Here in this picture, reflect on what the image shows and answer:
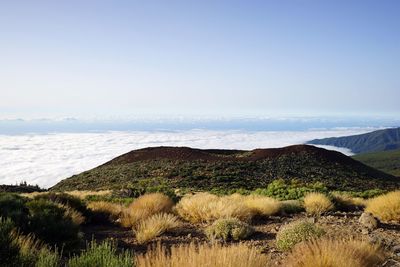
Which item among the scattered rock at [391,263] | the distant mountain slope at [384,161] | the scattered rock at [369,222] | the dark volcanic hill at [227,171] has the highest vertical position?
the scattered rock at [391,263]

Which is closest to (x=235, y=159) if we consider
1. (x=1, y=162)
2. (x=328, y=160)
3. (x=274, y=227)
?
(x=328, y=160)

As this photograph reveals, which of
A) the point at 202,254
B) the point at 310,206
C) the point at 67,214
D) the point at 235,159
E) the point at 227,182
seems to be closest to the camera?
the point at 202,254

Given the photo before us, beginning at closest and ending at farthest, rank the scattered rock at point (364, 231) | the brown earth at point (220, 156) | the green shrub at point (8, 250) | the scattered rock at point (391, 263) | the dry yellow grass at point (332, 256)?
the dry yellow grass at point (332, 256)
the green shrub at point (8, 250)
the scattered rock at point (391, 263)
the scattered rock at point (364, 231)
the brown earth at point (220, 156)

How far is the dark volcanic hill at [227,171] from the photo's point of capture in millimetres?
34625

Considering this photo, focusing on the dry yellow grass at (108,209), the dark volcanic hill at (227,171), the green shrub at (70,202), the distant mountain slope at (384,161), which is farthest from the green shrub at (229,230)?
the distant mountain slope at (384,161)

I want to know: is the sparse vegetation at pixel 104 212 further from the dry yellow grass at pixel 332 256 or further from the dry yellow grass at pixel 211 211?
the dry yellow grass at pixel 332 256

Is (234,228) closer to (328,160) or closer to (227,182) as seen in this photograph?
(227,182)

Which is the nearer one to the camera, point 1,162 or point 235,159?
point 235,159

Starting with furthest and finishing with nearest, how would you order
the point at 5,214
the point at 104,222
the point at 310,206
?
the point at 310,206, the point at 104,222, the point at 5,214

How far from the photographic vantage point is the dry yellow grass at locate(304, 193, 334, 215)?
44.3ft

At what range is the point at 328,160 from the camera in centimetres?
4297

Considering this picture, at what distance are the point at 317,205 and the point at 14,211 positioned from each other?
9.25m

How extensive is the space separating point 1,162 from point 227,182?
77.3 m

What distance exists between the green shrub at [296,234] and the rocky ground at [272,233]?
0.18 metres
